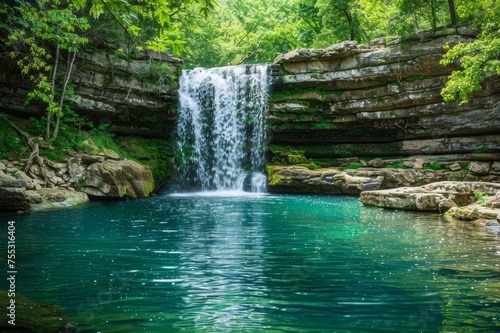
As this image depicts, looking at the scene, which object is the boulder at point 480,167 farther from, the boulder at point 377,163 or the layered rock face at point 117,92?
the layered rock face at point 117,92

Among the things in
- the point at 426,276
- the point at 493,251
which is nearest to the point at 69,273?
the point at 426,276

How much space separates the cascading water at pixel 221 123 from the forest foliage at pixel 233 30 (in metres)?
Result: 3.52

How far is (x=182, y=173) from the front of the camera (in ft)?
84.1

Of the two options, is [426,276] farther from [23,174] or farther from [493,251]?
[23,174]

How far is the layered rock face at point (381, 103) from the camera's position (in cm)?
2228

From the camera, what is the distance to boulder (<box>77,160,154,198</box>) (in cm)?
1748

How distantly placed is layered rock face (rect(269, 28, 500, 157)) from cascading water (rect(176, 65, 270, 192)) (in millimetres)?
1281

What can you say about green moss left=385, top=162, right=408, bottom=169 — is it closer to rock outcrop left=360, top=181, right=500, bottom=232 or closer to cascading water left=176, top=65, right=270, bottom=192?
cascading water left=176, top=65, right=270, bottom=192

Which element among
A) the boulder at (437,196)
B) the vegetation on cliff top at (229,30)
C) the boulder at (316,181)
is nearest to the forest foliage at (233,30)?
the vegetation on cliff top at (229,30)

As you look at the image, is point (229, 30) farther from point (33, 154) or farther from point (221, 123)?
point (33, 154)

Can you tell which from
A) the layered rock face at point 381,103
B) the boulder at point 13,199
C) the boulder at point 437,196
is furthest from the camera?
the layered rock face at point 381,103

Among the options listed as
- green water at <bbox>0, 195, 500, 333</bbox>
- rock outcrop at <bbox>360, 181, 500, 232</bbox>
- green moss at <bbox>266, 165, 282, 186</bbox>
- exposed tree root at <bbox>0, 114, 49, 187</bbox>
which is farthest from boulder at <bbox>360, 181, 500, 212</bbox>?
exposed tree root at <bbox>0, 114, 49, 187</bbox>

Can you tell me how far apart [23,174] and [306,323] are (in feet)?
49.0

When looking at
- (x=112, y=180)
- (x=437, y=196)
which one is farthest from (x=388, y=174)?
(x=112, y=180)
